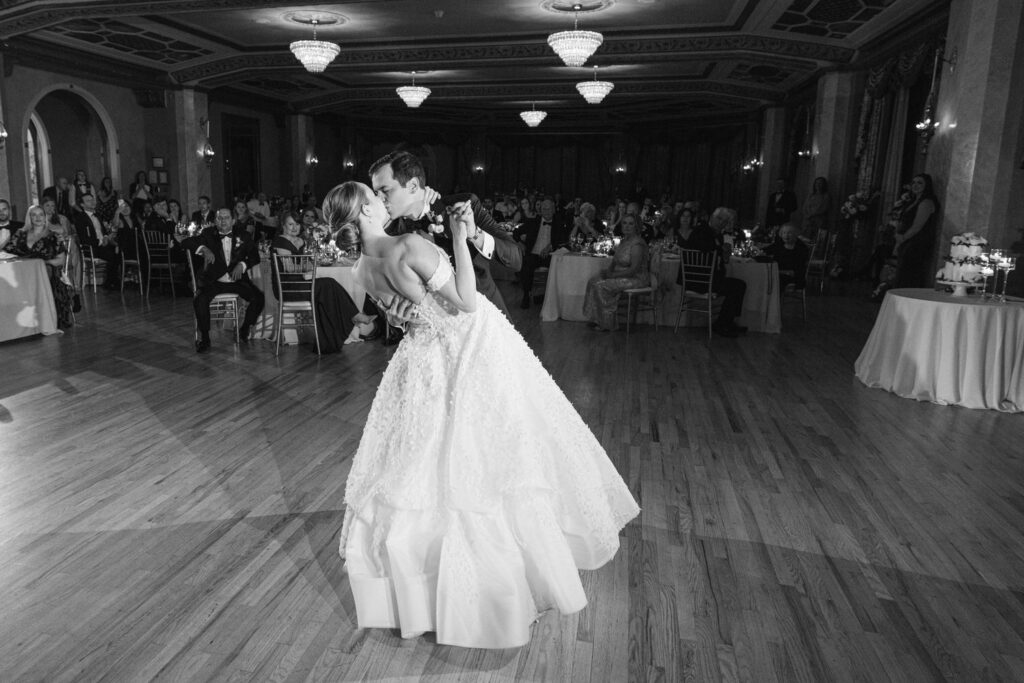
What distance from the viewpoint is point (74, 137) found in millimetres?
13734

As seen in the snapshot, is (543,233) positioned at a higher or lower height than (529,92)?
lower

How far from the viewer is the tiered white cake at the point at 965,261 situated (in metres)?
5.21

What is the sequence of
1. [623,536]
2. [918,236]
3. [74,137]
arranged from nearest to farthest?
[623,536] < [918,236] < [74,137]

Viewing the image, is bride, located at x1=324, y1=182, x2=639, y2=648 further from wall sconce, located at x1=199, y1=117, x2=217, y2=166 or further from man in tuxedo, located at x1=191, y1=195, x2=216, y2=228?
wall sconce, located at x1=199, y1=117, x2=217, y2=166

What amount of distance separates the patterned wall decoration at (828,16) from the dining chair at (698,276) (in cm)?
378

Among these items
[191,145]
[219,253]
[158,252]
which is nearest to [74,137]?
[191,145]

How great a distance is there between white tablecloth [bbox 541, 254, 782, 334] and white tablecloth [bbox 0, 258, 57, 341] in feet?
15.7

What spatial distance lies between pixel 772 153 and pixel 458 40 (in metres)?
7.71

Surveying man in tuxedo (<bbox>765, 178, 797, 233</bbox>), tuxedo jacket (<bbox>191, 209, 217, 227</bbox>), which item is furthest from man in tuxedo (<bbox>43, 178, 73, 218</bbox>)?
man in tuxedo (<bbox>765, 178, 797, 233</bbox>)

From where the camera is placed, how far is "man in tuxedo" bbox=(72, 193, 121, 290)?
9281 mm

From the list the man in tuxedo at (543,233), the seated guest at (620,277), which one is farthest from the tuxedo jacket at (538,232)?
the seated guest at (620,277)

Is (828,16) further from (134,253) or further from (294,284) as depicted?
(134,253)

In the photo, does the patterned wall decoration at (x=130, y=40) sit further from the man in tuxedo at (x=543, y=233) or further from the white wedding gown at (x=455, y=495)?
the white wedding gown at (x=455, y=495)

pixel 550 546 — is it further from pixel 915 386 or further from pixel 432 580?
pixel 915 386
